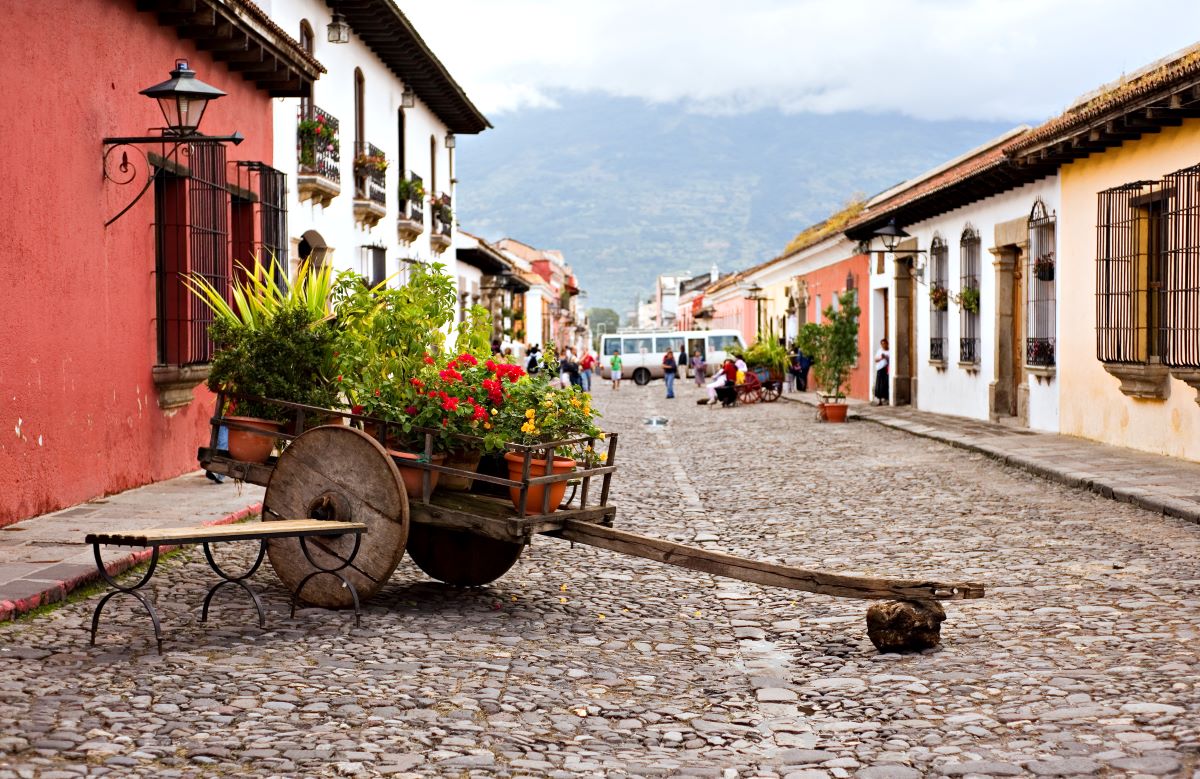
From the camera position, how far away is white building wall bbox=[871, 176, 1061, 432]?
57.5 ft

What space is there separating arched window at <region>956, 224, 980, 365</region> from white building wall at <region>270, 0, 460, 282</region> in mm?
8938

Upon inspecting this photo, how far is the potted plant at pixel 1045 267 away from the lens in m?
17.1

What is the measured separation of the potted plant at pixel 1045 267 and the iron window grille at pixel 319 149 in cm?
899

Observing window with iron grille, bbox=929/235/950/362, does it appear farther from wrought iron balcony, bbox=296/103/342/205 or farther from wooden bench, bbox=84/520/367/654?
wooden bench, bbox=84/520/367/654

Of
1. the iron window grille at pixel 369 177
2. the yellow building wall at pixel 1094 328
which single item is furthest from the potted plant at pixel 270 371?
the iron window grille at pixel 369 177

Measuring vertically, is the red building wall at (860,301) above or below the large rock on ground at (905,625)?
above

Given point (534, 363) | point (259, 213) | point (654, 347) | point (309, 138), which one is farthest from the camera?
point (654, 347)

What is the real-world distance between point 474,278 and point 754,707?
3435 centimetres

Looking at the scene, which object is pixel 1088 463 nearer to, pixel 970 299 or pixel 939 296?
pixel 970 299

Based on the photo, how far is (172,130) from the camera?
9906mm

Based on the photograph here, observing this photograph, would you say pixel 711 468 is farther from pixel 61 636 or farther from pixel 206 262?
pixel 61 636

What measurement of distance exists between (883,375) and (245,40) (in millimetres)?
16659

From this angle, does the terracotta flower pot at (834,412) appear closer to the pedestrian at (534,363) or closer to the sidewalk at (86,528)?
the pedestrian at (534,363)

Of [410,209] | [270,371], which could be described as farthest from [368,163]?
[270,371]
